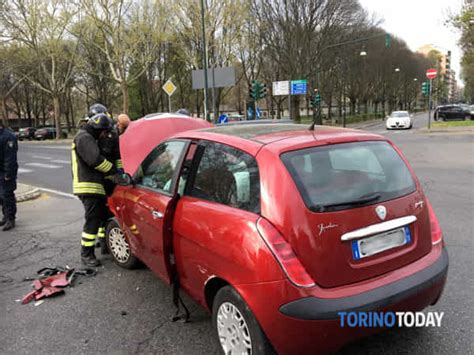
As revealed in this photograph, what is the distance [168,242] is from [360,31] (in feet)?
124

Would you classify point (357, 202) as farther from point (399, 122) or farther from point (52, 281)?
point (399, 122)

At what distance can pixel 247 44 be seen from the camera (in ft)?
116

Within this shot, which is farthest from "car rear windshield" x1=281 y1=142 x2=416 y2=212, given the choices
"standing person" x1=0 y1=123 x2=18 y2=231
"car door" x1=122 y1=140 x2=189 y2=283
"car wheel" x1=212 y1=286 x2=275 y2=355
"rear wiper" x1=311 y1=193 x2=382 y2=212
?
"standing person" x1=0 y1=123 x2=18 y2=231

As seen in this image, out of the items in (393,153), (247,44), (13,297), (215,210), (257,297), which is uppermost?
(247,44)

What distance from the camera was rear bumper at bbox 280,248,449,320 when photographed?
2.20 meters

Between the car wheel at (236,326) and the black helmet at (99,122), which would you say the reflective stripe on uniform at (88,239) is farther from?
the car wheel at (236,326)

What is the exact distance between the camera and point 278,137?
275 cm

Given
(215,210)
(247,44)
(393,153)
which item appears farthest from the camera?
(247,44)

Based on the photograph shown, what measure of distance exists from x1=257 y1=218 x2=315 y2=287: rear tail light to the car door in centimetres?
108

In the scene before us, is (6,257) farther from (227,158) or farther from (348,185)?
(348,185)

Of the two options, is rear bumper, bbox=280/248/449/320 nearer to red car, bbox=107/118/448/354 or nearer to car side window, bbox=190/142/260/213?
red car, bbox=107/118/448/354

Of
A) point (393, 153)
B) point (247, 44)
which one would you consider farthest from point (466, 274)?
point (247, 44)

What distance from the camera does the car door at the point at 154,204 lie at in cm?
322

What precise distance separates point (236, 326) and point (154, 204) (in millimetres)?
1313
